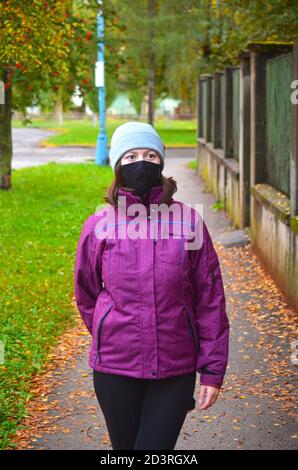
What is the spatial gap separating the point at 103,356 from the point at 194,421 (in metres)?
2.23

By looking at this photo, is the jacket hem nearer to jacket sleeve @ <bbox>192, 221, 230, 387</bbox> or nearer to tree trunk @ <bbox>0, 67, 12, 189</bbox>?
jacket sleeve @ <bbox>192, 221, 230, 387</bbox>

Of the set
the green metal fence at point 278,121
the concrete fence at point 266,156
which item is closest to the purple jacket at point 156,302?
the concrete fence at point 266,156

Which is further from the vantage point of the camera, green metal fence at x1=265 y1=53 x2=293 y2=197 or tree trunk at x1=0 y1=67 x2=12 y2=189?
tree trunk at x1=0 y1=67 x2=12 y2=189

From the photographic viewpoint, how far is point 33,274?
1058 cm

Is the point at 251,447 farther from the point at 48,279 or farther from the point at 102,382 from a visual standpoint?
the point at 48,279

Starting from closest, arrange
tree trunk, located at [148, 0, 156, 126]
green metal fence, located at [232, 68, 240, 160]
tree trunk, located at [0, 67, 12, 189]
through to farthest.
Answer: green metal fence, located at [232, 68, 240, 160]
tree trunk, located at [0, 67, 12, 189]
tree trunk, located at [148, 0, 156, 126]

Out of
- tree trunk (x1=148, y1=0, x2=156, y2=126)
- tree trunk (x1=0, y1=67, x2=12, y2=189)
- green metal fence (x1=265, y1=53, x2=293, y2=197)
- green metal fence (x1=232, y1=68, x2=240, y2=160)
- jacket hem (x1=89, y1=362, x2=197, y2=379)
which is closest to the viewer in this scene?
jacket hem (x1=89, y1=362, x2=197, y2=379)

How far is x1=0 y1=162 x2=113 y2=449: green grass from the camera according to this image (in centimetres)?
686

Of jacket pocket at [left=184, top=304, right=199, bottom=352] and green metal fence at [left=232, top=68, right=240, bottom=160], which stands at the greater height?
green metal fence at [left=232, top=68, right=240, bottom=160]

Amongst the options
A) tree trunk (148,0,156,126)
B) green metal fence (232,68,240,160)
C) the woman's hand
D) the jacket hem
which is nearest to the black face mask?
the jacket hem

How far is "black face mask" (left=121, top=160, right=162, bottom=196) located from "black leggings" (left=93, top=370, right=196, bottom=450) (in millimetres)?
754

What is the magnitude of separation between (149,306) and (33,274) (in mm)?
6929

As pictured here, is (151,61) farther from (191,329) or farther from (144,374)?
(144,374)

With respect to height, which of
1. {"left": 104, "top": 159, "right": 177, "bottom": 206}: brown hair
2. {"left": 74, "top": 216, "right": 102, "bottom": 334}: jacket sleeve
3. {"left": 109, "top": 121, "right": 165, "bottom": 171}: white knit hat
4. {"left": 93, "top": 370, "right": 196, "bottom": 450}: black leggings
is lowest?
{"left": 93, "top": 370, "right": 196, "bottom": 450}: black leggings
